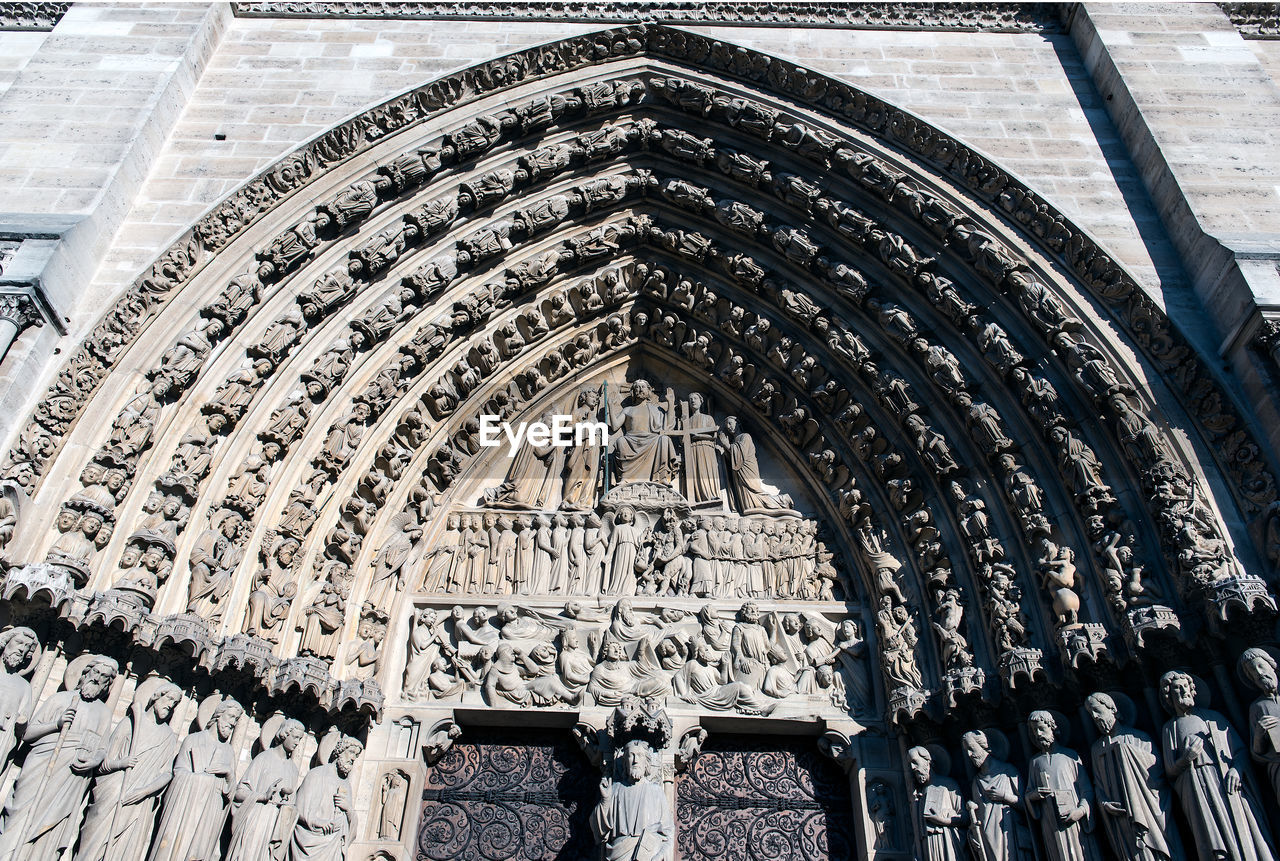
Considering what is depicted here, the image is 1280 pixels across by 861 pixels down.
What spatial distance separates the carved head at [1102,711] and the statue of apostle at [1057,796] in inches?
9.5

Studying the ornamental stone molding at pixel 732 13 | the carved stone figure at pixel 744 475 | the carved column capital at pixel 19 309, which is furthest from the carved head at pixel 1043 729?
the carved column capital at pixel 19 309

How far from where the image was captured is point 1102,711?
514cm

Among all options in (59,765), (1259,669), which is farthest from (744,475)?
(59,765)

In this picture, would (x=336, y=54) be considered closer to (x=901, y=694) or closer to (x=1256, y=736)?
(x=901, y=694)

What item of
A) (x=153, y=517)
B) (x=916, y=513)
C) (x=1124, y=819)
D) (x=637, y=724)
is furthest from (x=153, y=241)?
(x=1124, y=819)

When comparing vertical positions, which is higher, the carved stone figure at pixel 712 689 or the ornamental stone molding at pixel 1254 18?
the ornamental stone molding at pixel 1254 18

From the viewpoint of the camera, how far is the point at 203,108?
7.52m

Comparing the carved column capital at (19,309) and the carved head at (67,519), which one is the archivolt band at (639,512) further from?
the carved column capital at (19,309)

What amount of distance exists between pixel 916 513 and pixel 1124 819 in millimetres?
2410

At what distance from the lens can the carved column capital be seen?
18.2ft

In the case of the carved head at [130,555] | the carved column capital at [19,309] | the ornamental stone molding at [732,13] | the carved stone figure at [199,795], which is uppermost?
the ornamental stone molding at [732,13]

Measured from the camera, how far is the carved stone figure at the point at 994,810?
17.0 feet

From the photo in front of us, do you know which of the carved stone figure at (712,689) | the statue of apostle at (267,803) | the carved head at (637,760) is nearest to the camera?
the statue of apostle at (267,803)

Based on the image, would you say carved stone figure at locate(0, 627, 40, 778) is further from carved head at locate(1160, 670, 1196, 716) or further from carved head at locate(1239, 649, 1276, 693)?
carved head at locate(1239, 649, 1276, 693)
